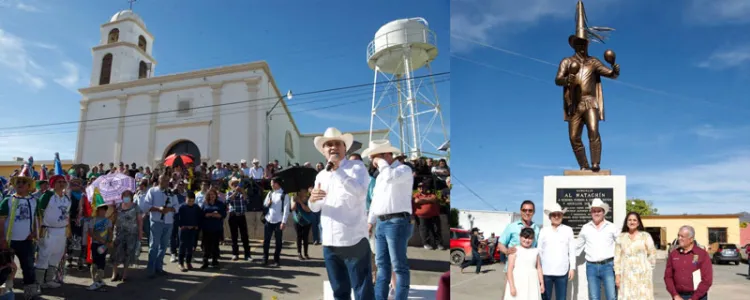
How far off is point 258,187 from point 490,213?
9.69ft

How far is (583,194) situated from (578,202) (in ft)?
0.35

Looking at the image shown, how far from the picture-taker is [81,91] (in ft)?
17.8

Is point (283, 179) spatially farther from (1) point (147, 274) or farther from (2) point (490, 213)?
(2) point (490, 213)

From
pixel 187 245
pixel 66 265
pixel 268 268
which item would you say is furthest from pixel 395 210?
pixel 66 265

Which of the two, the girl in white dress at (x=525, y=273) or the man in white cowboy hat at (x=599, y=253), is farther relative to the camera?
the man in white cowboy hat at (x=599, y=253)

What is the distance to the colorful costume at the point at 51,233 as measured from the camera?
4.57m

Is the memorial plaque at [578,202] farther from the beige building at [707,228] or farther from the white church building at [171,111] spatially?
the beige building at [707,228]

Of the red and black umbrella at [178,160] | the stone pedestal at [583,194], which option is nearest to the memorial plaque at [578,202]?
the stone pedestal at [583,194]

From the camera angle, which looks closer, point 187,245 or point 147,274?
point 147,274

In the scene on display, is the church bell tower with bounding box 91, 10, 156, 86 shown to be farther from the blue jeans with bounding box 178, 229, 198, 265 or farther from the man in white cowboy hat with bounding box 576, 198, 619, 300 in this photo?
the man in white cowboy hat with bounding box 576, 198, 619, 300

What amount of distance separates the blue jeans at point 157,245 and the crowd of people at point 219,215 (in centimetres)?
1

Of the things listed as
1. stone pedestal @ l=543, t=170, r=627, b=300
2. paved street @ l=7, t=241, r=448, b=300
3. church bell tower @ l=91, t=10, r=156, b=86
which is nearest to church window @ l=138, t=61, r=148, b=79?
church bell tower @ l=91, t=10, r=156, b=86

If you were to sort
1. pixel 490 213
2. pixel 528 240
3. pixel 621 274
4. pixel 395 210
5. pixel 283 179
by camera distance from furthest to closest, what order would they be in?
pixel 490 213, pixel 283 179, pixel 621 274, pixel 528 240, pixel 395 210

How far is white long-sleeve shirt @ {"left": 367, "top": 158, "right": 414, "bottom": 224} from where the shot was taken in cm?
365
